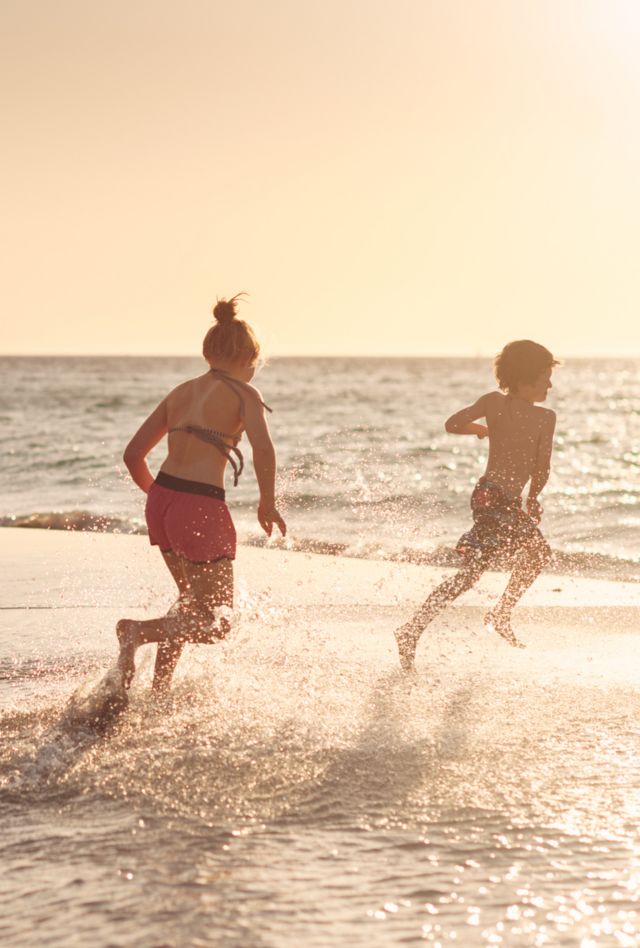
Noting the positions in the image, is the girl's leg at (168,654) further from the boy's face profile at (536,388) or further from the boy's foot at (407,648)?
the boy's face profile at (536,388)

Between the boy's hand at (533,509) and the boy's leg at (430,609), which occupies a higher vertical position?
the boy's hand at (533,509)

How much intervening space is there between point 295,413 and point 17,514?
23172 mm

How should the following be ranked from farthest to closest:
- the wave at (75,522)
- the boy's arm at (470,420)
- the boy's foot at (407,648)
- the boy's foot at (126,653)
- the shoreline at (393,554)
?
the wave at (75,522), the shoreline at (393,554), the boy's arm at (470,420), the boy's foot at (407,648), the boy's foot at (126,653)

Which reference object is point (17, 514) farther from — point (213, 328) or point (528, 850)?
point (528, 850)

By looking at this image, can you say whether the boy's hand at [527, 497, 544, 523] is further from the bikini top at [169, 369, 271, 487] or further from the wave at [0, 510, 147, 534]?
the wave at [0, 510, 147, 534]

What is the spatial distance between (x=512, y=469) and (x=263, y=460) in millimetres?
1686

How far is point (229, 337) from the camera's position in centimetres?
495

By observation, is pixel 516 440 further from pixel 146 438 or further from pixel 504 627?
pixel 146 438

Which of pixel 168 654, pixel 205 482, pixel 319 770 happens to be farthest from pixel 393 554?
pixel 319 770

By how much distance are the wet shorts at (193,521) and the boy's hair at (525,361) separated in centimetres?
190

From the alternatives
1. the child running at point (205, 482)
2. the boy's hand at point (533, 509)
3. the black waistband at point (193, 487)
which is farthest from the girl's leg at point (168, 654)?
the boy's hand at point (533, 509)

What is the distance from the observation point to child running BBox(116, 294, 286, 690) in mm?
4801

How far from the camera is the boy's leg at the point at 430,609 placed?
5.80m

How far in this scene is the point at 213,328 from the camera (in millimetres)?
4957
